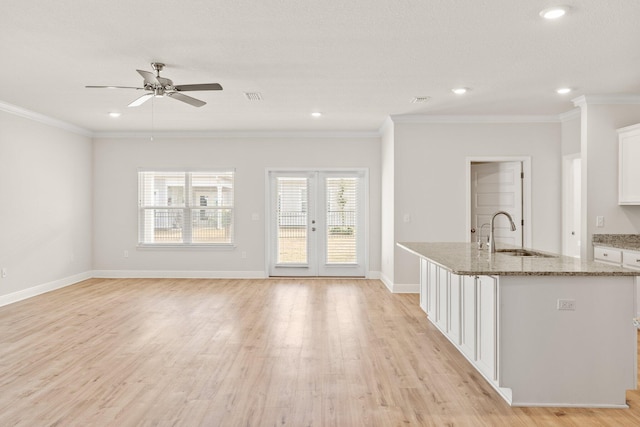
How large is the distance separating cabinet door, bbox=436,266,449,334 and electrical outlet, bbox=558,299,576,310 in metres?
1.27

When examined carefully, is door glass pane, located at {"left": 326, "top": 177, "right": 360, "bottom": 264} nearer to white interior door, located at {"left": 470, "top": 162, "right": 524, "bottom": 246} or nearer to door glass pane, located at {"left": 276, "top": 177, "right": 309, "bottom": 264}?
door glass pane, located at {"left": 276, "top": 177, "right": 309, "bottom": 264}

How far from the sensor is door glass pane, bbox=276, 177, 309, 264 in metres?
8.05

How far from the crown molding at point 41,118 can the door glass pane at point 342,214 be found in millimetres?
4367

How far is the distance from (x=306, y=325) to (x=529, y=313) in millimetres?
2532

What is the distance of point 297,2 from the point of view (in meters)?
2.93

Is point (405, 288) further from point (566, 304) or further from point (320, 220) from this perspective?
point (566, 304)

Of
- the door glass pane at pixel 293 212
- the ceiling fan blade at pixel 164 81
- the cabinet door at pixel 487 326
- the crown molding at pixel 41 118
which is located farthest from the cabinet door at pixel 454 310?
the crown molding at pixel 41 118

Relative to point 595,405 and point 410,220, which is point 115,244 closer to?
point 410,220

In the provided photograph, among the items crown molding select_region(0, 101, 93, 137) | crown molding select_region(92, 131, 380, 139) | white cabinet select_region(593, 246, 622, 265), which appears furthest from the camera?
crown molding select_region(92, 131, 380, 139)

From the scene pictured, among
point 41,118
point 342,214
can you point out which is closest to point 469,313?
point 342,214

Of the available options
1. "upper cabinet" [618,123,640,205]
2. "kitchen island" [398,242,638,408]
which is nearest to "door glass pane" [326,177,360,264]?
"upper cabinet" [618,123,640,205]

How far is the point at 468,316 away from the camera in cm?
347

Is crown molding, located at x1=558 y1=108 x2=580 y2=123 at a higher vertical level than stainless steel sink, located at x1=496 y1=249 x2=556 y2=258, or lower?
higher

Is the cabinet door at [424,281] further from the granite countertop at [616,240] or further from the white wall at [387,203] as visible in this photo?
the granite countertop at [616,240]
